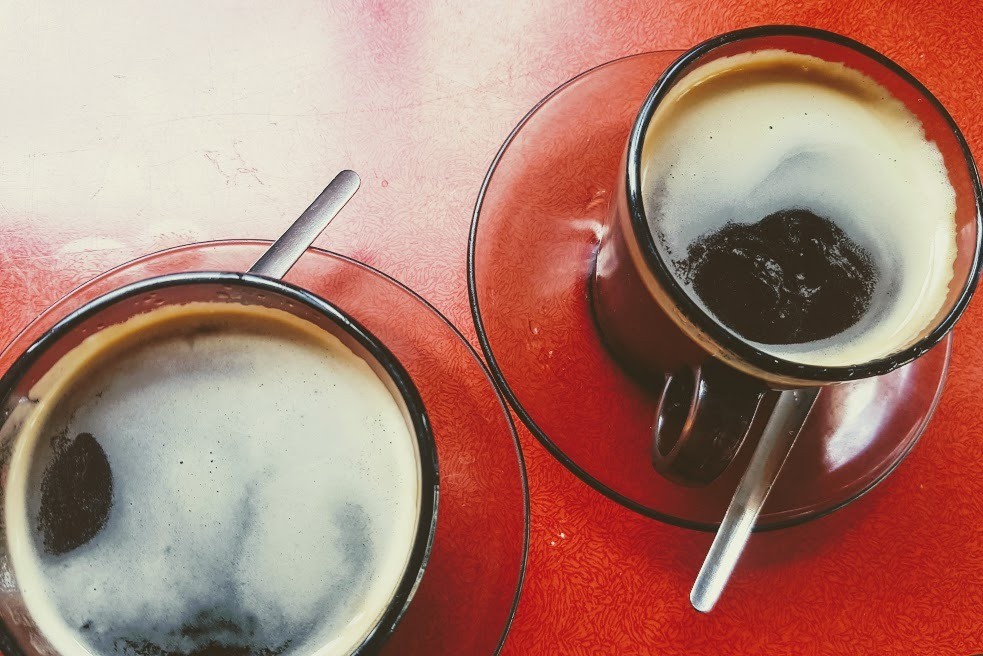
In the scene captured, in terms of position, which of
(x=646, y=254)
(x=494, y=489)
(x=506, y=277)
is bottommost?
(x=494, y=489)

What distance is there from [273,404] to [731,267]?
34 centimetres

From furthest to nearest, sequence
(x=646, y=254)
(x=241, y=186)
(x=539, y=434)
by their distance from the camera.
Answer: (x=241, y=186), (x=539, y=434), (x=646, y=254)

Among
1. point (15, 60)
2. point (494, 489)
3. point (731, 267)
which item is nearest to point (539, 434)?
point (494, 489)

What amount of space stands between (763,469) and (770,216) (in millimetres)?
217

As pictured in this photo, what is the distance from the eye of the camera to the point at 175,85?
2.57 ft

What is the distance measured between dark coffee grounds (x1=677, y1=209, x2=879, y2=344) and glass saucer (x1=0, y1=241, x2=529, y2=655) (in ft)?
0.71

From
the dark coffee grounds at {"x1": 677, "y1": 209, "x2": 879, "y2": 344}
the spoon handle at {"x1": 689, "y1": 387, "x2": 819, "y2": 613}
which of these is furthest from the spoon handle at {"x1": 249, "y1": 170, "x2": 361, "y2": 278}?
the spoon handle at {"x1": 689, "y1": 387, "x2": 819, "y2": 613}

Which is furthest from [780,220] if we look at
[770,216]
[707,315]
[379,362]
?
[379,362]

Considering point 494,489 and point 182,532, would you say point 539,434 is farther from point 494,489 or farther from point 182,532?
point 182,532

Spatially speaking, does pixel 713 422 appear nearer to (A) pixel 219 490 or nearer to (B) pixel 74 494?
(A) pixel 219 490

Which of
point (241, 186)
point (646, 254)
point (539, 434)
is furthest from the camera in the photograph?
point (241, 186)

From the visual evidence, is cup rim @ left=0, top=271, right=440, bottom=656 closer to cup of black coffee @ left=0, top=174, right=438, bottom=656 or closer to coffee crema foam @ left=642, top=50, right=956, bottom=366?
cup of black coffee @ left=0, top=174, right=438, bottom=656

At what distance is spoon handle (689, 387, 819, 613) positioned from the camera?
0.66 meters

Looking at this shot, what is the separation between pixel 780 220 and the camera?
0.58 m
